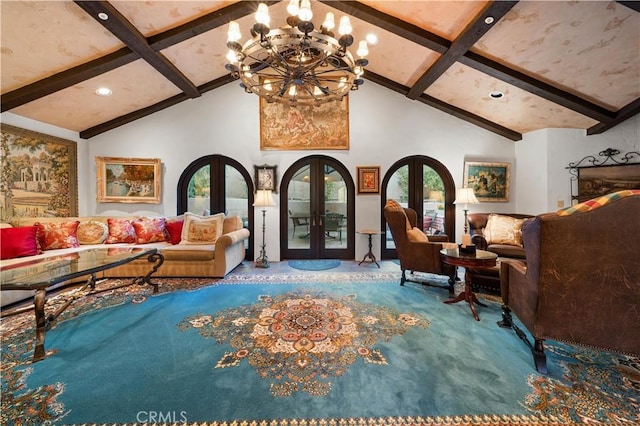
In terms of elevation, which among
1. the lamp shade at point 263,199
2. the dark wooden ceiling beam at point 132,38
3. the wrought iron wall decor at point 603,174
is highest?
the dark wooden ceiling beam at point 132,38

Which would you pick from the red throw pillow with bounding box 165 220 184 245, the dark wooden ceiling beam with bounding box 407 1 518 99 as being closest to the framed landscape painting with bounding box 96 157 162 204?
the red throw pillow with bounding box 165 220 184 245

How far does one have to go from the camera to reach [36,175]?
13.2 ft

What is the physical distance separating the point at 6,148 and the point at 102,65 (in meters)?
2.01

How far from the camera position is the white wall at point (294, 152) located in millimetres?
4969

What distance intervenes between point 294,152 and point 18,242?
14.0ft

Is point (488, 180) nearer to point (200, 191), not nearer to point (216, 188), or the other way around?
point (216, 188)

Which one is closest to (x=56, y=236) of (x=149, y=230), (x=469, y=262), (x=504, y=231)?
(x=149, y=230)

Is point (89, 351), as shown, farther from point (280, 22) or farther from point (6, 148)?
point (280, 22)

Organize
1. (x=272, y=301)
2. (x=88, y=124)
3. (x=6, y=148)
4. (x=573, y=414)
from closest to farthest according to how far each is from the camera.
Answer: (x=573, y=414)
(x=272, y=301)
(x=6, y=148)
(x=88, y=124)

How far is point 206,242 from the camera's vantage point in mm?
4273

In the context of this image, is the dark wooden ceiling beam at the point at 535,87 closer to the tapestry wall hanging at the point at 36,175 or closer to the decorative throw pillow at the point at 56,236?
the decorative throw pillow at the point at 56,236

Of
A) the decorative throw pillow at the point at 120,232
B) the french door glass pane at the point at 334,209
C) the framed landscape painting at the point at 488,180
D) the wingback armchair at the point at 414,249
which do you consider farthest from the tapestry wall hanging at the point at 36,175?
the framed landscape painting at the point at 488,180

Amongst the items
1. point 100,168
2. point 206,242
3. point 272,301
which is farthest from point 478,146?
point 100,168

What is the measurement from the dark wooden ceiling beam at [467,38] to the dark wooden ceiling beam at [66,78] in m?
4.38
